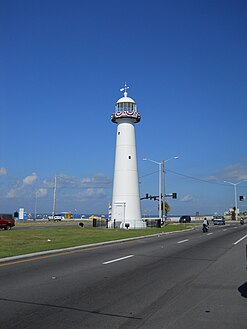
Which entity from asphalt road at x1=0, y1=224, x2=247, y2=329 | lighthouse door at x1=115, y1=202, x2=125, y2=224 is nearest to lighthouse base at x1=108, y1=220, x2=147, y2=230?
lighthouse door at x1=115, y1=202, x2=125, y2=224

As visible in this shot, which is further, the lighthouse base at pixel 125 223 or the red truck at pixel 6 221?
the lighthouse base at pixel 125 223

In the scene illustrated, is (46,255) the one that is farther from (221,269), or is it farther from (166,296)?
(166,296)

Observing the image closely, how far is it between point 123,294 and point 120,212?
3611 cm

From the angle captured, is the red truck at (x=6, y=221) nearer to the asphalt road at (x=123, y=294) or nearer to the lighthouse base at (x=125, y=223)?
the lighthouse base at (x=125, y=223)

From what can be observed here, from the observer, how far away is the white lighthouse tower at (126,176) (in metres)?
44.6

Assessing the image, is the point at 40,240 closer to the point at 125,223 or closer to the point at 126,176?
the point at 125,223

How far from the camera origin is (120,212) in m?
44.8

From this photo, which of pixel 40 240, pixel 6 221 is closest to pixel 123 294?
pixel 40 240

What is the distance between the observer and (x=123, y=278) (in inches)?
431

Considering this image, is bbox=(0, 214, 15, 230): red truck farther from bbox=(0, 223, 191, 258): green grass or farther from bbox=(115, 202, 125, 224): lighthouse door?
bbox=(115, 202, 125, 224): lighthouse door

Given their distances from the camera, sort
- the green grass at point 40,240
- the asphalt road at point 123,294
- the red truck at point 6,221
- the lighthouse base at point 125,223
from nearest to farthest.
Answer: the asphalt road at point 123,294 → the green grass at point 40,240 → the red truck at point 6,221 → the lighthouse base at point 125,223

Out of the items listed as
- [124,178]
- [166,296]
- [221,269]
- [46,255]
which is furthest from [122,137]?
[166,296]

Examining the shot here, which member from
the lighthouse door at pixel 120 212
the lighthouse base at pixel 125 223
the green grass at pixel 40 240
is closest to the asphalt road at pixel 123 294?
the green grass at pixel 40 240

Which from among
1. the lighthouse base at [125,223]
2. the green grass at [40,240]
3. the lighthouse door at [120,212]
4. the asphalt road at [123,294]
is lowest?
the asphalt road at [123,294]
